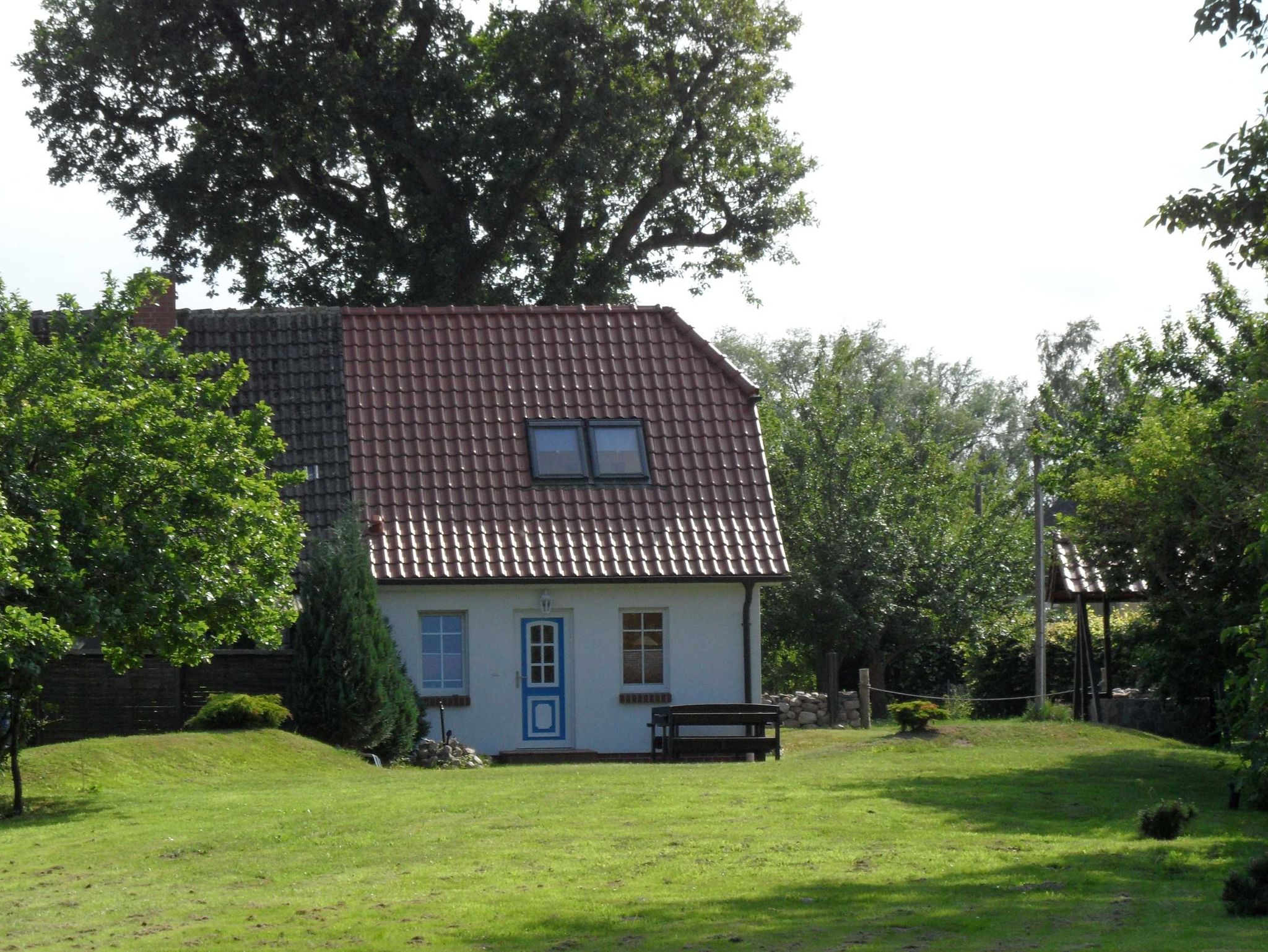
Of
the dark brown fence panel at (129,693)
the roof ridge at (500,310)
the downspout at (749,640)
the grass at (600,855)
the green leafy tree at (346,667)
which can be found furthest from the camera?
the roof ridge at (500,310)

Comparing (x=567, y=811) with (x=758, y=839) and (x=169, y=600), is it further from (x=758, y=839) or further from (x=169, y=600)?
(x=169, y=600)

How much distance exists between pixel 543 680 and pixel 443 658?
5.33 ft

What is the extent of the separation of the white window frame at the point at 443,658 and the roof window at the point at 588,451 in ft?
8.85

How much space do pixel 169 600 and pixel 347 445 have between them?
11228 millimetres

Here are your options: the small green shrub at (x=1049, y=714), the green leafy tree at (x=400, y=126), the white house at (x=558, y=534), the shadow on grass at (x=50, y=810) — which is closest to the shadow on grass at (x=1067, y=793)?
the white house at (x=558, y=534)

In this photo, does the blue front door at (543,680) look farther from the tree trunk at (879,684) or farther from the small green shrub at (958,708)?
the tree trunk at (879,684)

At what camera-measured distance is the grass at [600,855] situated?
10.5 m

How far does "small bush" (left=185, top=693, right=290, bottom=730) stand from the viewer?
22391 mm

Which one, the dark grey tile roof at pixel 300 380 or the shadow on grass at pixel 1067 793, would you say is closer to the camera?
the shadow on grass at pixel 1067 793

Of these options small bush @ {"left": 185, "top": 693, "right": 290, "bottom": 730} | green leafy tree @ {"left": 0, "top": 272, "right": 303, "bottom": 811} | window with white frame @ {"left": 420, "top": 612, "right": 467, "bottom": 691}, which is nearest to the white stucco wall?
window with white frame @ {"left": 420, "top": 612, "right": 467, "bottom": 691}

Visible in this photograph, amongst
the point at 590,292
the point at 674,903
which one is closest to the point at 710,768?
the point at 674,903

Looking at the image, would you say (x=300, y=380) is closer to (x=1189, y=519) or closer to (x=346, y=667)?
(x=346, y=667)

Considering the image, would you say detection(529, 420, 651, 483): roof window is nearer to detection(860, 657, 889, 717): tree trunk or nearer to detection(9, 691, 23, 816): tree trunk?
detection(9, 691, 23, 816): tree trunk

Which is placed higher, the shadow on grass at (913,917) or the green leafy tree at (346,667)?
the green leafy tree at (346,667)
